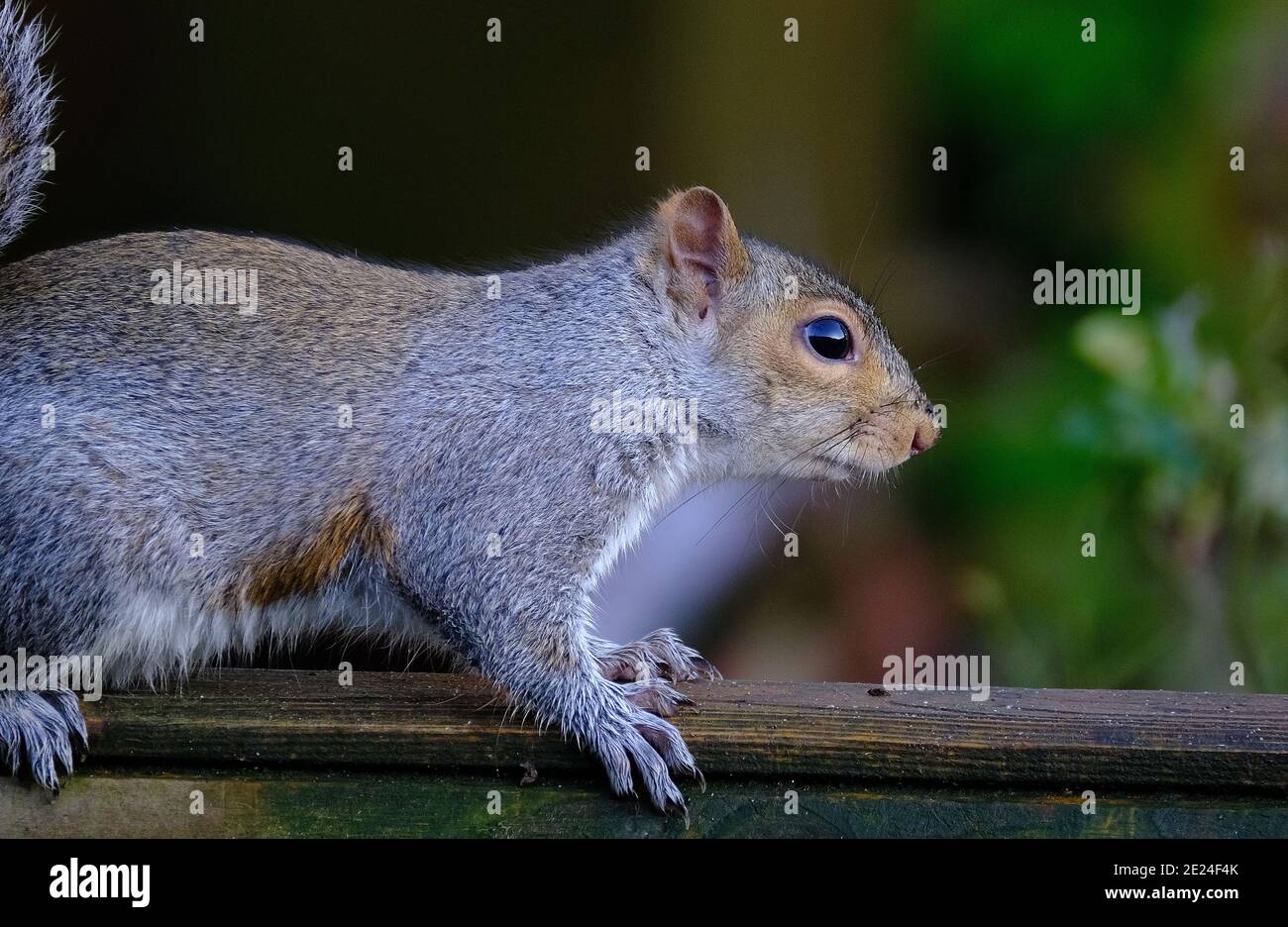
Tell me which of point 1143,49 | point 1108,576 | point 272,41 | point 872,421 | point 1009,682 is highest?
point 272,41

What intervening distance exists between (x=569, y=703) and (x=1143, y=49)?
81.5 inches

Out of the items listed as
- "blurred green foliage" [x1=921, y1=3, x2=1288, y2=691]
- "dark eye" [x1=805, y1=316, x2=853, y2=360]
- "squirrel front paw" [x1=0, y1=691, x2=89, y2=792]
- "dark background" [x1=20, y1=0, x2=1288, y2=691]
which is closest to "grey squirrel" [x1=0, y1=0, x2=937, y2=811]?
"dark eye" [x1=805, y1=316, x2=853, y2=360]

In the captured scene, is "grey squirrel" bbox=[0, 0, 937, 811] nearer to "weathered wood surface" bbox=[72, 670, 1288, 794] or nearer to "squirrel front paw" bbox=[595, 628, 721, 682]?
"squirrel front paw" bbox=[595, 628, 721, 682]

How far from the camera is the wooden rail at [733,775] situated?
1754 mm

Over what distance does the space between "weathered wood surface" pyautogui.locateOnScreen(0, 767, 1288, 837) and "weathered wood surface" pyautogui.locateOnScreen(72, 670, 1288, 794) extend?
2 cm

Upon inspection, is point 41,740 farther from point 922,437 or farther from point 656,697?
point 922,437

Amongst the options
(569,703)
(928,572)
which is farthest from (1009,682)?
(569,703)

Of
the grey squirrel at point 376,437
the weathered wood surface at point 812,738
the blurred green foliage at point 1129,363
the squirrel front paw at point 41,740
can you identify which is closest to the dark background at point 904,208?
the blurred green foliage at point 1129,363

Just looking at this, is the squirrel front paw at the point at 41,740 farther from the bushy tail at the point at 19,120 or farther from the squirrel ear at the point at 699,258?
the squirrel ear at the point at 699,258

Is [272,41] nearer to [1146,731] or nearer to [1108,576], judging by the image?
[1108,576]

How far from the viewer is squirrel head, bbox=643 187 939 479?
7.64 ft

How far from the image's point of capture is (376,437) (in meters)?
2.19

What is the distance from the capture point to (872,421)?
239cm

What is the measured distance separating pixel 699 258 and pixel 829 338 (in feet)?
0.81
